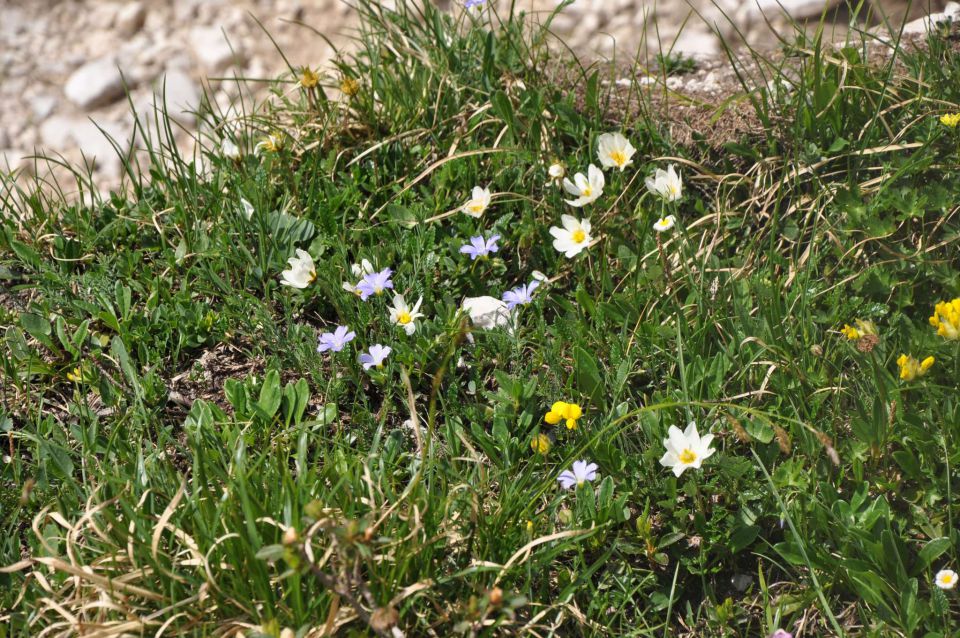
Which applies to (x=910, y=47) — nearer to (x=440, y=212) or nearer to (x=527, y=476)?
(x=440, y=212)

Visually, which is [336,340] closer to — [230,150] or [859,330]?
[230,150]

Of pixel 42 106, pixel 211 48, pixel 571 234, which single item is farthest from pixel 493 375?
pixel 42 106

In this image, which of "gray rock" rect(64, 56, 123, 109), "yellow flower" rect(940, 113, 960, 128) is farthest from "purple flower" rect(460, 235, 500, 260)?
"gray rock" rect(64, 56, 123, 109)

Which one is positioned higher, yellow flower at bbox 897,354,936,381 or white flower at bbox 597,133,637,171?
white flower at bbox 597,133,637,171

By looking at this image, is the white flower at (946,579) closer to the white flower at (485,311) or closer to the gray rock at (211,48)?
the white flower at (485,311)

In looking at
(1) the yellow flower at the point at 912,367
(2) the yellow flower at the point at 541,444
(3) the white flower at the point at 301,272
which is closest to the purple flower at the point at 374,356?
(3) the white flower at the point at 301,272

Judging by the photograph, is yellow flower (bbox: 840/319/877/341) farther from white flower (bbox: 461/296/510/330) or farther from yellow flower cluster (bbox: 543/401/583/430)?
white flower (bbox: 461/296/510/330)
